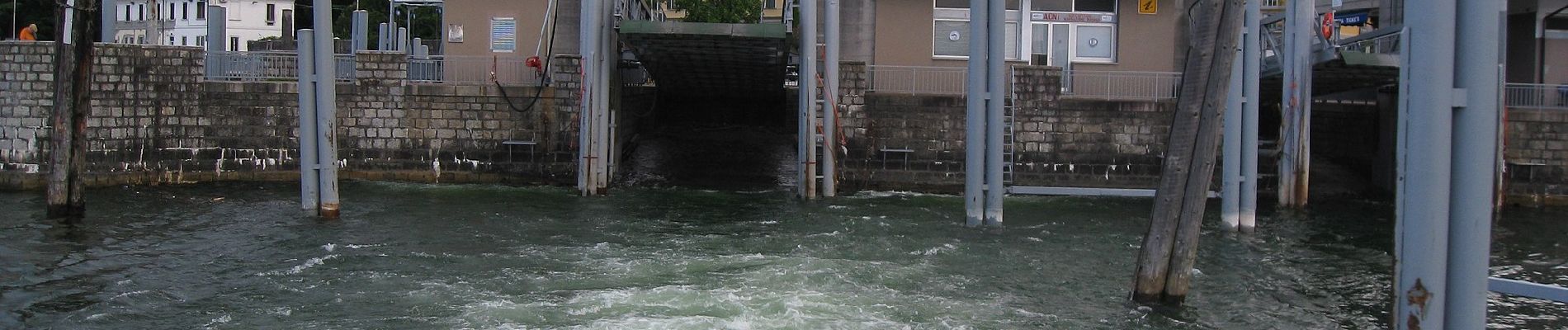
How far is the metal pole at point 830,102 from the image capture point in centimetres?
2283

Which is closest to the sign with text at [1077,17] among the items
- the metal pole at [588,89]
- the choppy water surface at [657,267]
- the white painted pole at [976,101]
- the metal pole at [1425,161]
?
the choppy water surface at [657,267]

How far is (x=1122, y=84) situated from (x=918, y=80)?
4523mm

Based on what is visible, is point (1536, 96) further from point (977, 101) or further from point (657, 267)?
point (657, 267)

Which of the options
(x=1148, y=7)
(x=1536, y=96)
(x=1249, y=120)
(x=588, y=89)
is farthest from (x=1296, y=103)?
(x=588, y=89)

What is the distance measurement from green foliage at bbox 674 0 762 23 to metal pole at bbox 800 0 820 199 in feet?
80.1

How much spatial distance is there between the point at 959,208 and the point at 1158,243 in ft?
37.1

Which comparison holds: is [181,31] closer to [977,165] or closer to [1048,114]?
[1048,114]

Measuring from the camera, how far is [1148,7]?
2966cm

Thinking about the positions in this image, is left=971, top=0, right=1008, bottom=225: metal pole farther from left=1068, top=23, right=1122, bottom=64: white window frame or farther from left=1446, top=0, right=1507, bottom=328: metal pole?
left=1068, top=23, right=1122, bottom=64: white window frame

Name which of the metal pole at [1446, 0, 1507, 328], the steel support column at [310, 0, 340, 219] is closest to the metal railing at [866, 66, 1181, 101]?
the steel support column at [310, 0, 340, 219]

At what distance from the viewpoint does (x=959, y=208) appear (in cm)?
2223

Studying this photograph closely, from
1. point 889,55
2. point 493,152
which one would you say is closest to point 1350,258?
point 889,55

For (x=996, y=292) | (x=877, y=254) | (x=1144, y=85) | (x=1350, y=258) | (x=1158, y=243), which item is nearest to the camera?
(x=1158, y=243)

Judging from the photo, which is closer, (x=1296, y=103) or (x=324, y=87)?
(x=324, y=87)
